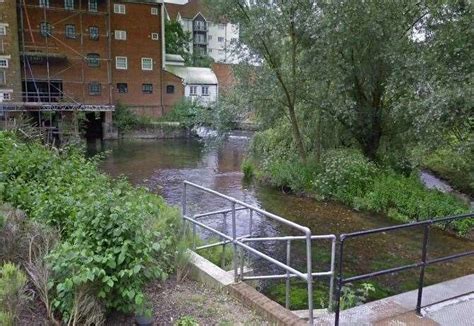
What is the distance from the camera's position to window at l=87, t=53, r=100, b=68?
34594 millimetres

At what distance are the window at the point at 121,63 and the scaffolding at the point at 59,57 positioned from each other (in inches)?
46.1

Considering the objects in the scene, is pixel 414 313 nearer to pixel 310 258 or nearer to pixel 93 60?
pixel 310 258

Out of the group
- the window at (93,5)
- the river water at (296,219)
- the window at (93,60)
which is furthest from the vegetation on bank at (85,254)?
the window at (93,5)

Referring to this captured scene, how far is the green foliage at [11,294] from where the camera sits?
3.26 metres

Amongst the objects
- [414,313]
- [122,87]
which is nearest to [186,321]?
[414,313]

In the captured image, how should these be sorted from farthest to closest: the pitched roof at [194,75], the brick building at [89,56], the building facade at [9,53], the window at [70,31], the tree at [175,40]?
the tree at [175,40]
the pitched roof at [194,75]
the window at [70,31]
the brick building at [89,56]
the building facade at [9,53]

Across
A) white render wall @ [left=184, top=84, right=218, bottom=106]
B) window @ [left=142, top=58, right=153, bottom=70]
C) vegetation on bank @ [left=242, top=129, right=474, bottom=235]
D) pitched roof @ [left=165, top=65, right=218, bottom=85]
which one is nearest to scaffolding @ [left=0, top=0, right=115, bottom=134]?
window @ [left=142, top=58, right=153, bottom=70]

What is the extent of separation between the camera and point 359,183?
13.8 meters

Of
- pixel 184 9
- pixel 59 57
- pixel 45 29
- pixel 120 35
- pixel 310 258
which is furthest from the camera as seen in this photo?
pixel 184 9

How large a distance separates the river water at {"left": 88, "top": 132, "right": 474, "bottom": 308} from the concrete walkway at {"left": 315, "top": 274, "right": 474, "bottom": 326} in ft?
7.63

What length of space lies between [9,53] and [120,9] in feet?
33.1

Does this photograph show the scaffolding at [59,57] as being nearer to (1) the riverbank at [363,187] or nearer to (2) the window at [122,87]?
(2) the window at [122,87]

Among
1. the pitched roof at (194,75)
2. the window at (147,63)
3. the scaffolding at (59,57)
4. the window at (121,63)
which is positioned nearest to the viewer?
the scaffolding at (59,57)

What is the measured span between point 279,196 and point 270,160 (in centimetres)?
297
